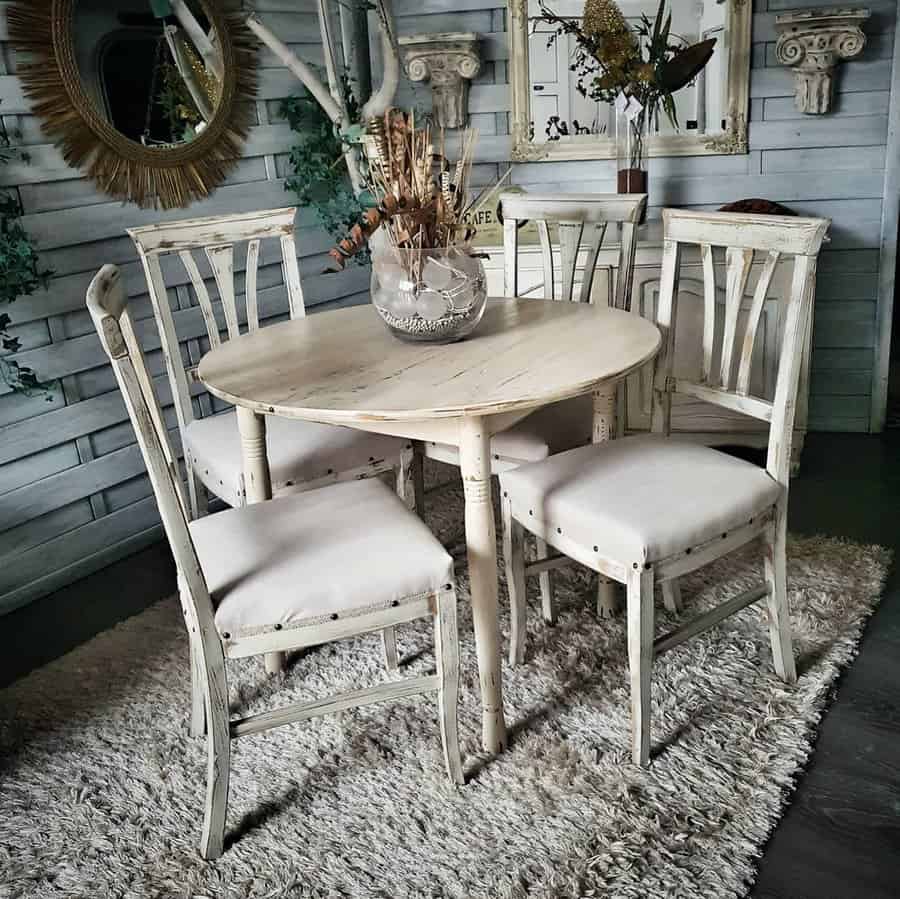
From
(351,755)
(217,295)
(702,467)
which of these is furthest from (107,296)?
(217,295)

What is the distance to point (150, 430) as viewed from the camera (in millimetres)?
1497

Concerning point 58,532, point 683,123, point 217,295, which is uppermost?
point 683,123

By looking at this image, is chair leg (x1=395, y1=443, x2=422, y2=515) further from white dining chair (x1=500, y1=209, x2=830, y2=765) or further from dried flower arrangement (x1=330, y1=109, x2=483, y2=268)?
dried flower arrangement (x1=330, y1=109, x2=483, y2=268)

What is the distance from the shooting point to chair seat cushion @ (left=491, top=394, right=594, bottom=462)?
229cm

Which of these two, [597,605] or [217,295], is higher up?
[217,295]

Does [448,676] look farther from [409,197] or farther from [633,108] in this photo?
[633,108]

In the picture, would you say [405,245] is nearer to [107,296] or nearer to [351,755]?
[107,296]

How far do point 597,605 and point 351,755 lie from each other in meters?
0.80

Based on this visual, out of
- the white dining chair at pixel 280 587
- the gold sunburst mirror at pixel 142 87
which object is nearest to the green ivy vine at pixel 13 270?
the gold sunburst mirror at pixel 142 87

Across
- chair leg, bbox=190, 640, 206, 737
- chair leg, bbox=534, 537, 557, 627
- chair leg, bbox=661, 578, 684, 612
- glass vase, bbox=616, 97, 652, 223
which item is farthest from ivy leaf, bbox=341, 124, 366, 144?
chair leg, bbox=190, 640, 206, 737

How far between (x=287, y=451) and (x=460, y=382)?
2.17 feet

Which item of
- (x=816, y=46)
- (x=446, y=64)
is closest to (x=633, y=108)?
(x=816, y=46)

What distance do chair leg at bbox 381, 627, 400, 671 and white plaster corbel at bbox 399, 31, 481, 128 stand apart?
1948mm

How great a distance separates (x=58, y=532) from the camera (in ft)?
9.09
